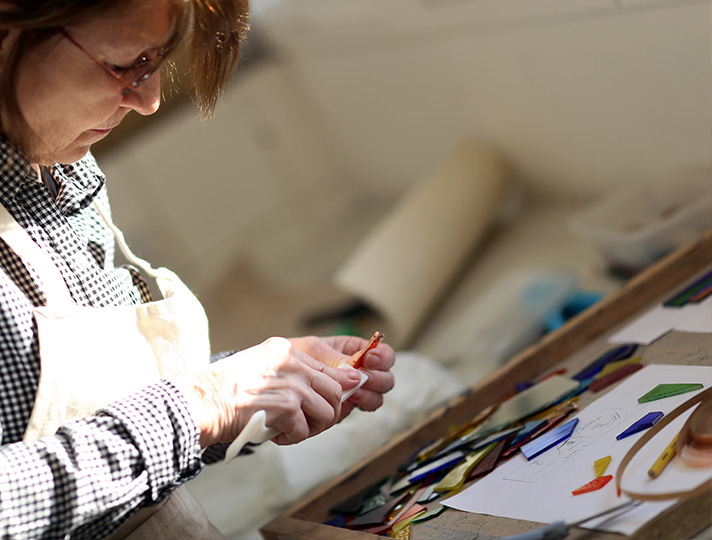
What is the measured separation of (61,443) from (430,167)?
2046 mm

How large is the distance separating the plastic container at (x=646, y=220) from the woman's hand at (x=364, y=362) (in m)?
0.81

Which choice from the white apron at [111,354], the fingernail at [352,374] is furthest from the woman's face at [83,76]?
the fingernail at [352,374]

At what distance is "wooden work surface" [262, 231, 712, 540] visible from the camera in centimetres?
91

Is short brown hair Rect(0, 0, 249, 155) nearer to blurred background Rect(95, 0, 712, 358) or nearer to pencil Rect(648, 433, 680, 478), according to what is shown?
blurred background Rect(95, 0, 712, 358)

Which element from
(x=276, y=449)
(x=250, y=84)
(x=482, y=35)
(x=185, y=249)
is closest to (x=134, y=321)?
(x=276, y=449)

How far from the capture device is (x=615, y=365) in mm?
1021

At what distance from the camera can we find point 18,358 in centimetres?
76

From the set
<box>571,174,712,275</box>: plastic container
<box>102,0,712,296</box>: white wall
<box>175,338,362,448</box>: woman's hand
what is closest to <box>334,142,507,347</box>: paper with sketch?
<box>102,0,712,296</box>: white wall

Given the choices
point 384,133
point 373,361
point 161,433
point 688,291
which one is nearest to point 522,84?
point 384,133

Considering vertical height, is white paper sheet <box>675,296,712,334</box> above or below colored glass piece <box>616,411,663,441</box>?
below

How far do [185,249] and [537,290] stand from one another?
144 cm

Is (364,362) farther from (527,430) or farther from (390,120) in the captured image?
(390,120)

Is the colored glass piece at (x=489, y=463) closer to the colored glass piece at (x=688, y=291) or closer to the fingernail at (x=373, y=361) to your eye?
the fingernail at (x=373, y=361)

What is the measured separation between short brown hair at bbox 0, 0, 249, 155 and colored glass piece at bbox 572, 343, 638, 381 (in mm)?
617
